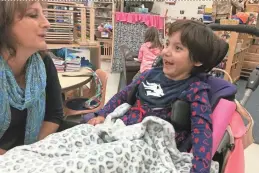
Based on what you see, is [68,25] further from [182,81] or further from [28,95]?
[182,81]

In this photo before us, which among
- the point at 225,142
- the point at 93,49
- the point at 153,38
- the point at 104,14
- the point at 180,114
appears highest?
the point at 104,14

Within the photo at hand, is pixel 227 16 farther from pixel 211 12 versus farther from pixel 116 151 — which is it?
pixel 116 151

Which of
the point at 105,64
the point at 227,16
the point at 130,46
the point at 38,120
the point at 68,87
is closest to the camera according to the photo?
the point at 38,120

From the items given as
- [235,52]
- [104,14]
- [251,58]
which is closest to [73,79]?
[235,52]

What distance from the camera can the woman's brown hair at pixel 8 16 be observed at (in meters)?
0.98

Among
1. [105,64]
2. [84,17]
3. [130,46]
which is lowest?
[105,64]

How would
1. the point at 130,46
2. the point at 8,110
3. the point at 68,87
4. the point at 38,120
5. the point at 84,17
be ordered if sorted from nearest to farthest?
the point at 8,110, the point at 38,120, the point at 68,87, the point at 84,17, the point at 130,46

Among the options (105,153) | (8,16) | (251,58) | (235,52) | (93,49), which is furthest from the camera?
(251,58)

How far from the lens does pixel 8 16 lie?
3.25 ft

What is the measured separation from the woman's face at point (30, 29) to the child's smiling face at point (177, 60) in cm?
60

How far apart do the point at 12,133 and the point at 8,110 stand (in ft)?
0.51

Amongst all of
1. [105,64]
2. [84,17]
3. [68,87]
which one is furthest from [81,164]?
[105,64]

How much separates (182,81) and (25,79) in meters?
0.78

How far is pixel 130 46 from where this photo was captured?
4824 millimetres
